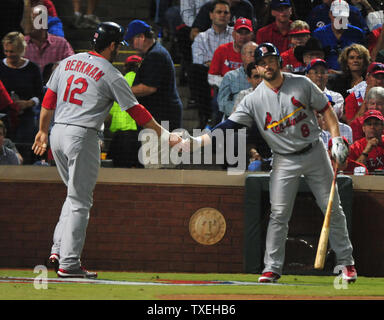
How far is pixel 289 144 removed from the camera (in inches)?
279

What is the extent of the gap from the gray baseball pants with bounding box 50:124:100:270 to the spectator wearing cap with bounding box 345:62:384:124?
11.5ft

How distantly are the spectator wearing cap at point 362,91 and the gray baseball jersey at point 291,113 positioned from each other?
2253 mm

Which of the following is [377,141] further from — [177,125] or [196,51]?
[196,51]

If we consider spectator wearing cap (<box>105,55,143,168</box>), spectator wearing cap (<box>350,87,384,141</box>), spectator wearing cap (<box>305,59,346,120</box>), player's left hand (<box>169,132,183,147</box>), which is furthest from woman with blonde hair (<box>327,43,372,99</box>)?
player's left hand (<box>169,132,183,147</box>)

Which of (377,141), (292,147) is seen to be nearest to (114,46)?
(292,147)

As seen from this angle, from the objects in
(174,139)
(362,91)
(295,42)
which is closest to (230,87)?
(295,42)

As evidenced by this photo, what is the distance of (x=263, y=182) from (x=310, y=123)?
1404mm

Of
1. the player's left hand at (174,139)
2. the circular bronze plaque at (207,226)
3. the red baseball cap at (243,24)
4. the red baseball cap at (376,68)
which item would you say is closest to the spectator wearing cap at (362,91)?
the red baseball cap at (376,68)

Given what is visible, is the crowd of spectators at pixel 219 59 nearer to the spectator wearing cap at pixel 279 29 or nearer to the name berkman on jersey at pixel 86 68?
the spectator wearing cap at pixel 279 29

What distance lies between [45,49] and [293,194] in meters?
4.54

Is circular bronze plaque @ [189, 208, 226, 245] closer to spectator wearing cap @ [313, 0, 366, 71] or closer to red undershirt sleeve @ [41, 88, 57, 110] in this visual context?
red undershirt sleeve @ [41, 88, 57, 110]

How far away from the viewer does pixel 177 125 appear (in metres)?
9.09

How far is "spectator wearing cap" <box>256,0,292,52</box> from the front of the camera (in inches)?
409

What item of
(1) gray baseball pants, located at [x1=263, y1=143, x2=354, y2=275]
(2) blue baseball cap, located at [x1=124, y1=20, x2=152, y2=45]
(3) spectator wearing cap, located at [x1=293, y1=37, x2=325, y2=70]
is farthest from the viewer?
(3) spectator wearing cap, located at [x1=293, y1=37, x2=325, y2=70]
